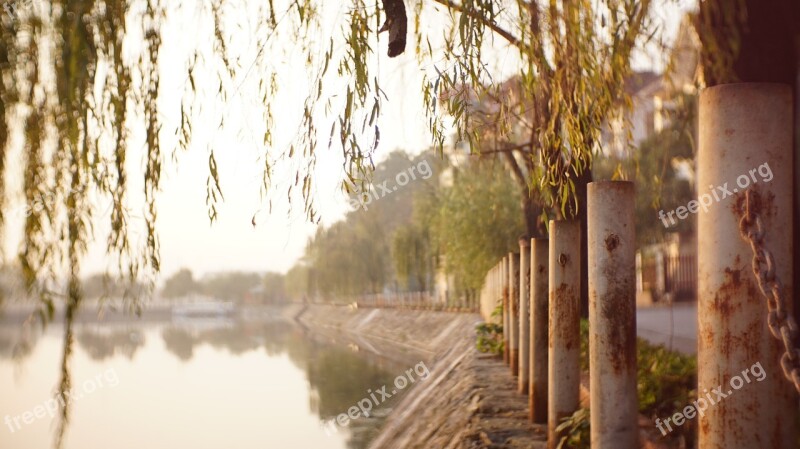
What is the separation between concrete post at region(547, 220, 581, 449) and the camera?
18.2 feet

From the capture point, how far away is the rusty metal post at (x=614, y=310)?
4129 millimetres

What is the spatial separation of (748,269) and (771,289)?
378 mm

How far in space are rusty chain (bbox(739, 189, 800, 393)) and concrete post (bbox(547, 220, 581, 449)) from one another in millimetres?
2817

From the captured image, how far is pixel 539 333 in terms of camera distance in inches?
278

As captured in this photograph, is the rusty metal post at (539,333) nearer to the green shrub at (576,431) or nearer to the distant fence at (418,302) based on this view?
the green shrub at (576,431)

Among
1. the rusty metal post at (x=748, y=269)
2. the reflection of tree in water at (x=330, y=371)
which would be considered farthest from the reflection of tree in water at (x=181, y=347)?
the rusty metal post at (x=748, y=269)

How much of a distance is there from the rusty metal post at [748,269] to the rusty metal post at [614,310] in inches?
50.7

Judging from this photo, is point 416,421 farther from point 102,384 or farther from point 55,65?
point 102,384

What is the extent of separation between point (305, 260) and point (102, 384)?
33.4 meters

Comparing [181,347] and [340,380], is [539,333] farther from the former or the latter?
[181,347]

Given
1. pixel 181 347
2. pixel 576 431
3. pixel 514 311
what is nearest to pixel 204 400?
pixel 514 311

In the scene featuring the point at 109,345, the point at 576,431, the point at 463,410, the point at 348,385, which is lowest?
the point at 109,345

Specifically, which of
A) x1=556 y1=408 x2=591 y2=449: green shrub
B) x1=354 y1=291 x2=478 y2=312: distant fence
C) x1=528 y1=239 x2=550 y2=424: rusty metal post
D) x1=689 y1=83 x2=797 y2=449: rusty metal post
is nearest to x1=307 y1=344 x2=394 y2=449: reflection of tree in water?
x1=354 y1=291 x2=478 y2=312: distant fence

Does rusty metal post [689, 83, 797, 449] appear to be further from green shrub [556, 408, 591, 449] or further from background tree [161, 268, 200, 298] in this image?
background tree [161, 268, 200, 298]
